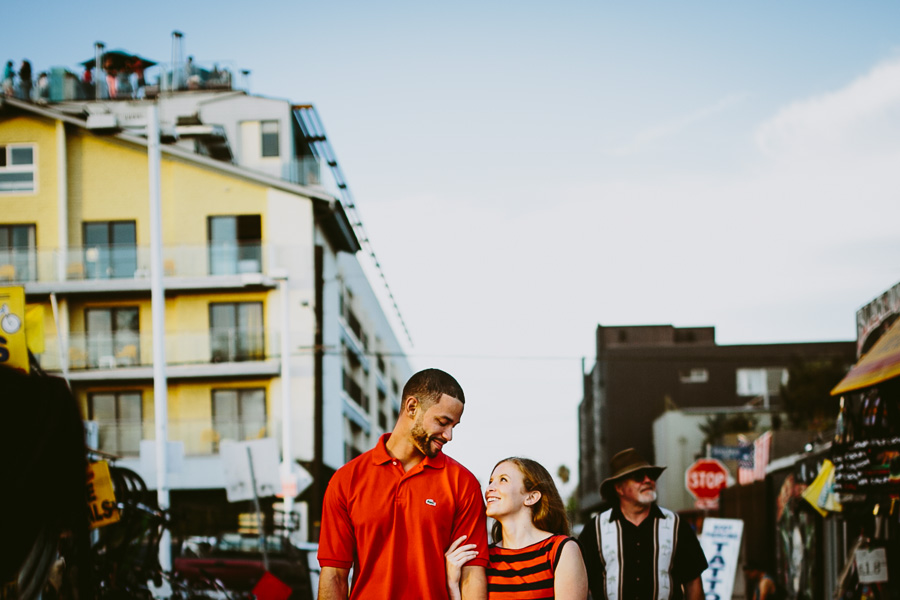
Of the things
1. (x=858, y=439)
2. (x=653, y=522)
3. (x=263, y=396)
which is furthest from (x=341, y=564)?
(x=263, y=396)

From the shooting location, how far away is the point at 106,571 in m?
10.9

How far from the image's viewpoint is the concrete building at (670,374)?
74.4 meters

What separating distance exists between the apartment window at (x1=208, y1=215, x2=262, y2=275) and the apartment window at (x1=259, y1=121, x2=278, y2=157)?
144 inches

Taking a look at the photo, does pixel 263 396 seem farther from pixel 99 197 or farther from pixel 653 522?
pixel 653 522

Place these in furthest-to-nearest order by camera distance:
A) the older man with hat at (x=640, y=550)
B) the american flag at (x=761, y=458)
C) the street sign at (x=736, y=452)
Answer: the street sign at (x=736, y=452)
the american flag at (x=761, y=458)
the older man with hat at (x=640, y=550)

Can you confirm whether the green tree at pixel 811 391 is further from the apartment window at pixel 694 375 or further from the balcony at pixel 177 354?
the apartment window at pixel 694 375

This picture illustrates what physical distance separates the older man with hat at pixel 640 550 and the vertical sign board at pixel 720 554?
5.40 metres

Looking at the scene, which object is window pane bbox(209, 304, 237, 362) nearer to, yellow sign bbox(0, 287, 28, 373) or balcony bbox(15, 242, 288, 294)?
balcony bbox(15, 242, 288, 294)

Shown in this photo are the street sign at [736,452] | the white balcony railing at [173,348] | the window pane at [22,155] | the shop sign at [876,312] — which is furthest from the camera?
the window pane at [22,155]

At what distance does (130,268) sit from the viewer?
4200 centimetres

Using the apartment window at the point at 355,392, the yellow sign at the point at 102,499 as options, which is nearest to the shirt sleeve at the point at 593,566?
the yellow sign at the point at 102,499

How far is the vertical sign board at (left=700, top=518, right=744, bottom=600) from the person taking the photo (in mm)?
12070

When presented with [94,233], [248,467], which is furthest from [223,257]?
[248,467]

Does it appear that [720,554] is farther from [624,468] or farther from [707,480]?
[707,480]
